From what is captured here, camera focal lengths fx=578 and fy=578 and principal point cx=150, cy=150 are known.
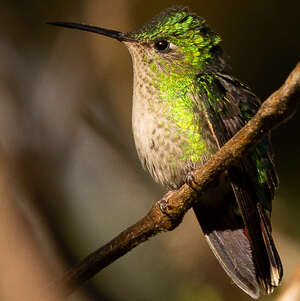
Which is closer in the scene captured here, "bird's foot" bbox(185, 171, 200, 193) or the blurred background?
"bird's foot" bbox(185, 171, 200, 193)

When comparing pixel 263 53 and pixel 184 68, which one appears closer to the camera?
pixel 184 68

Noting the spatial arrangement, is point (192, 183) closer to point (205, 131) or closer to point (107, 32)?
point (205, 131)

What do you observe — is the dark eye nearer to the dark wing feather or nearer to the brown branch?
the dark wing feather

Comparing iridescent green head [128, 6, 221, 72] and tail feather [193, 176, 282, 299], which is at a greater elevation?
iridescent green head [128, 6, 221, 72]

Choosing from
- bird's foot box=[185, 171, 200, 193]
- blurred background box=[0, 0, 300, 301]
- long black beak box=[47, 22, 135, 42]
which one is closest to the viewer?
bird's foot box=[185, 171, 200, 193]

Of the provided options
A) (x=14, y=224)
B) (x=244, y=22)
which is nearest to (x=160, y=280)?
(x=244, y=22)

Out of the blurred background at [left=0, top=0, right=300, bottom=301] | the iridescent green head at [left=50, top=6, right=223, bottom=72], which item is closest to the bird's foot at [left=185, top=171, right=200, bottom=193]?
the iridescent green head at [left=50, top=6, right=223, bottom=72]

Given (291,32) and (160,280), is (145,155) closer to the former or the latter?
(160,280)
